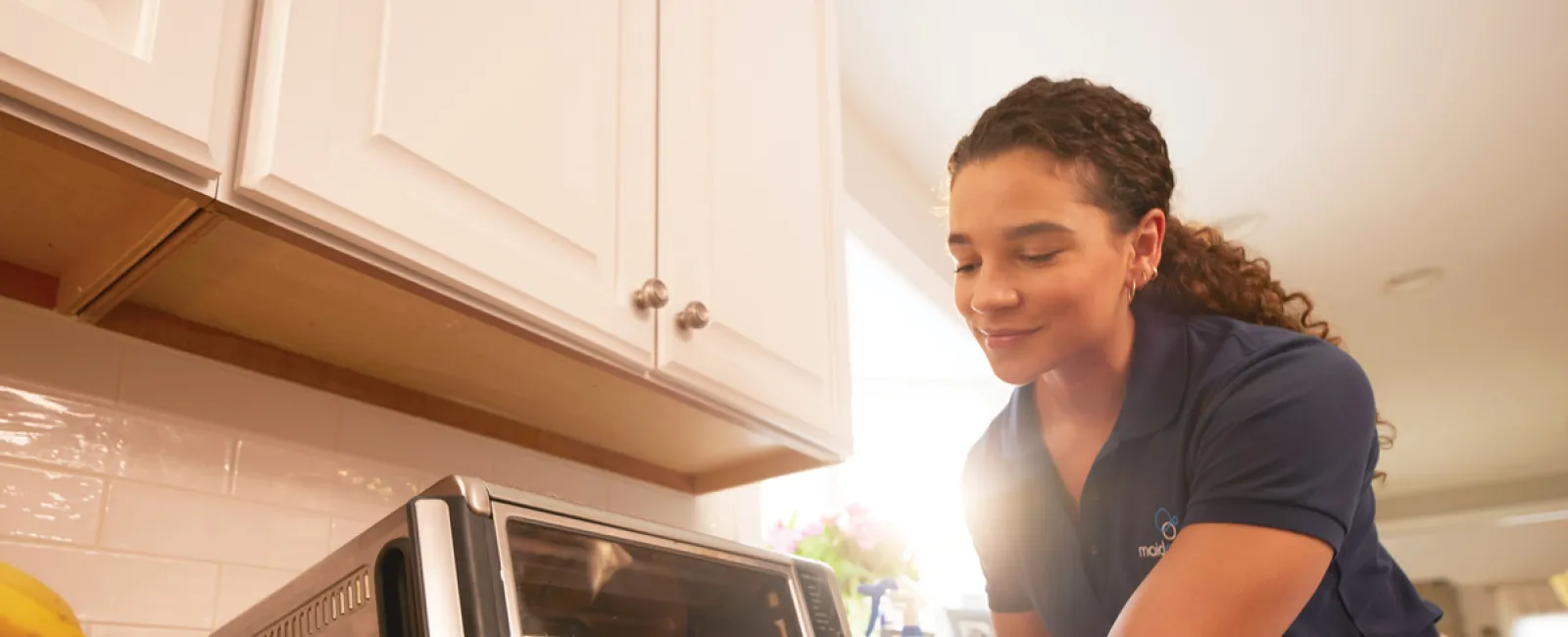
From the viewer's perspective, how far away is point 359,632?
615mm

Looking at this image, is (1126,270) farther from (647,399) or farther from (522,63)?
(522,63)

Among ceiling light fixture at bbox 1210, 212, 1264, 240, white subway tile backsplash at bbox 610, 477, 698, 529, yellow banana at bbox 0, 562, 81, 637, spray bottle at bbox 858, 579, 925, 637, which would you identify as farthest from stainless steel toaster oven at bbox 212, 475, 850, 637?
ceiling light fixture at bbox 1210, 212, 1264, 240

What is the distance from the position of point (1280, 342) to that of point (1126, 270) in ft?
0.55

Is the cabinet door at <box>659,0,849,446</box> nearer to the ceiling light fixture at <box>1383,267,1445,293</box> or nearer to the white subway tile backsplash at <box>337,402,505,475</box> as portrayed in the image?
the white subway tile backsplash at <box>337,402,505,475</box>

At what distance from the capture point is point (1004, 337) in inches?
42.6

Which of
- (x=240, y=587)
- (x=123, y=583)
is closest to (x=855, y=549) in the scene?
(x=240, y=587)

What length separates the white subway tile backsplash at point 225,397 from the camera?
950mm

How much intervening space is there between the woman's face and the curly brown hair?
0.07 feet

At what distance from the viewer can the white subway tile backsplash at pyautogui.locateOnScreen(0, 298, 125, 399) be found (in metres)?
0.88

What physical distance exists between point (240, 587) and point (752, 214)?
67cm

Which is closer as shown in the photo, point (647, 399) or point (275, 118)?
point (275, 118)

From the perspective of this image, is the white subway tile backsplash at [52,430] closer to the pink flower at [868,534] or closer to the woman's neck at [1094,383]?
the woman's neck at [1094,383]

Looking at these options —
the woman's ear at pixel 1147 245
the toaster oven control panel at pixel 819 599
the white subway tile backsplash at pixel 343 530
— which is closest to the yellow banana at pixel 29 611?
the white subway tile backsplash at pixel 343 530

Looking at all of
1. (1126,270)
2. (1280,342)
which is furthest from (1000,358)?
(1280,342)
